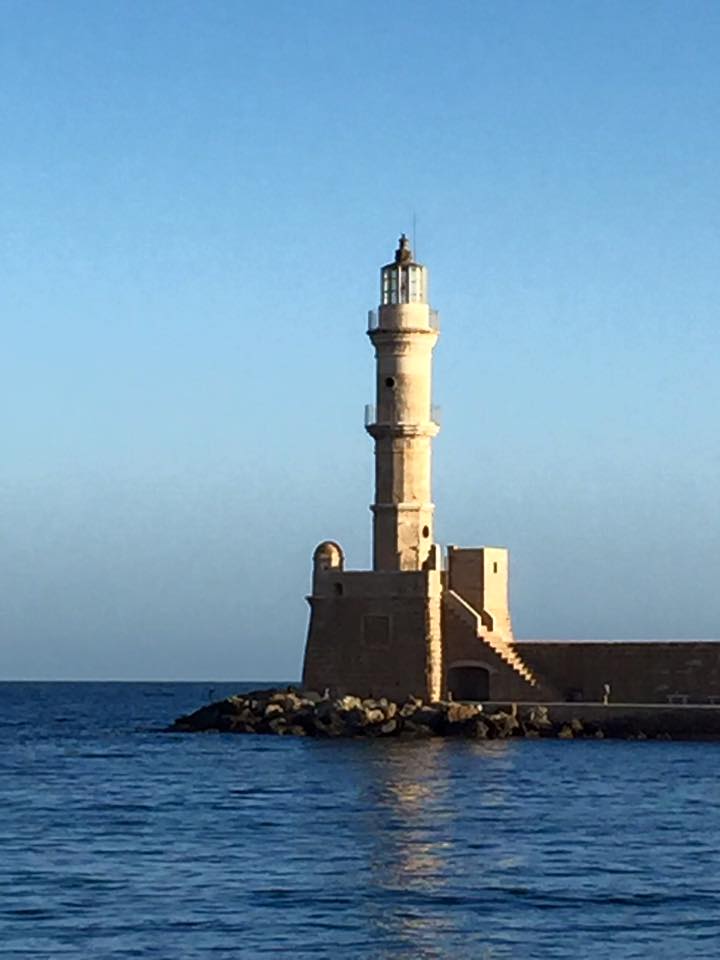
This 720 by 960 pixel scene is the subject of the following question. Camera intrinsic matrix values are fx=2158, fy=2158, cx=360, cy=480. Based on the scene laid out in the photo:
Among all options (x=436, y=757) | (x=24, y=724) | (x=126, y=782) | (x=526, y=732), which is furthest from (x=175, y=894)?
(x=24, y=724)

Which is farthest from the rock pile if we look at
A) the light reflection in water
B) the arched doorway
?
the arched doorway

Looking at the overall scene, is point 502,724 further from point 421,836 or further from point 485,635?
point 421,836

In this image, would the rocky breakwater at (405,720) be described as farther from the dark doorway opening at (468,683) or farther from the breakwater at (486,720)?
the dark doorway opening at (468,683)

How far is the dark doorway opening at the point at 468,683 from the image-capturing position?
51.3m

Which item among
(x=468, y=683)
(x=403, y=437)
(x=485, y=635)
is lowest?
(x=468, y=683)

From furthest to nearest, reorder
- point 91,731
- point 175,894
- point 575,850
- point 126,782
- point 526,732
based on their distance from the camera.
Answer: point 91,731
point 526,732
point 126,782
point 575,850
point 175,894

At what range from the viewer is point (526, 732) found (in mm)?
48469

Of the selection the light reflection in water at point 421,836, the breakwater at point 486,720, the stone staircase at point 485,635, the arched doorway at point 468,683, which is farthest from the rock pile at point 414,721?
the arched doorway at point 468,683

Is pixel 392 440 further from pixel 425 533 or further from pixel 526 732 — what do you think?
pixel 526 732

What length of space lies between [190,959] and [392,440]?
30592 millimetres

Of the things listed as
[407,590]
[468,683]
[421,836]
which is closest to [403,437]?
[407,590]

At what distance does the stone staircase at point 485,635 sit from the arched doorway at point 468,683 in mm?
1040

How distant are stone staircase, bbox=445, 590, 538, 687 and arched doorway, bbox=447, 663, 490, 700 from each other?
1.04m

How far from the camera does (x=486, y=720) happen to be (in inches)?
1897
